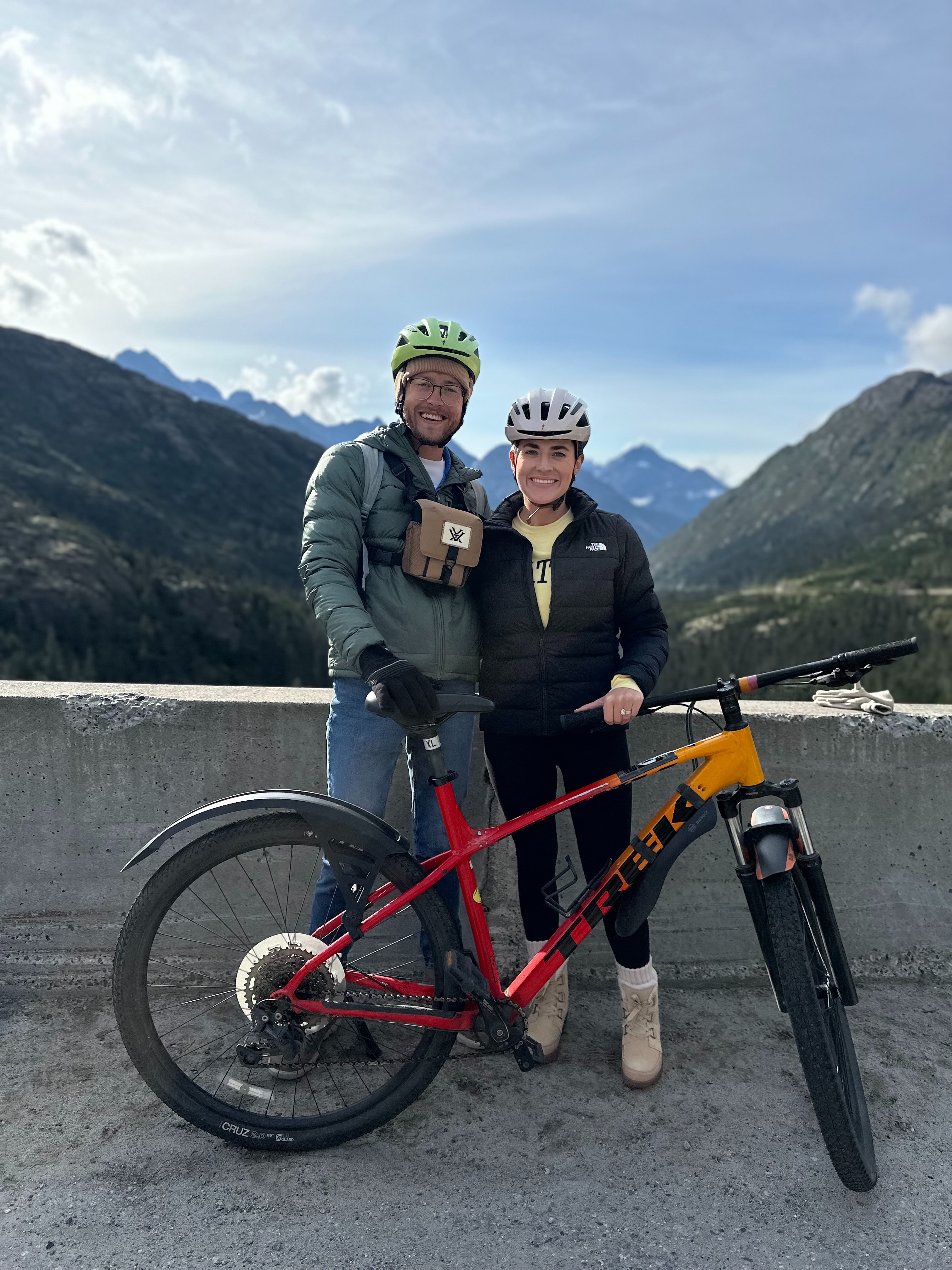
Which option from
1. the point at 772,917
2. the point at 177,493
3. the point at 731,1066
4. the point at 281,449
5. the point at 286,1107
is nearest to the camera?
the point at 772,917

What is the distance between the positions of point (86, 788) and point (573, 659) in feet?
6.35

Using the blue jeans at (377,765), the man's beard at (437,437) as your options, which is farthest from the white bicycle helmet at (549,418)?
the blue jeans at (377,765)

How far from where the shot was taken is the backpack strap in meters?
2.81

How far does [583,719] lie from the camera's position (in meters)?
2.75

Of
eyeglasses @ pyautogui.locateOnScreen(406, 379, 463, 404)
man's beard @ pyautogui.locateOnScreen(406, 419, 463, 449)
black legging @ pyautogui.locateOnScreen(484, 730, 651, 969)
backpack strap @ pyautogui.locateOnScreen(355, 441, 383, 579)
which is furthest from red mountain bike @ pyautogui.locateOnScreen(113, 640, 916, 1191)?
eyeglasses @ pyautogui.locateOnScreen(406, 379, 463, 404)

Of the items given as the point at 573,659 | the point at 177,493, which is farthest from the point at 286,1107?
the point at 177,493

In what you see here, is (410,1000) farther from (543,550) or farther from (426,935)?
(543,550)

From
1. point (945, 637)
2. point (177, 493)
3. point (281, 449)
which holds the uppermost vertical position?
point (281, 449)

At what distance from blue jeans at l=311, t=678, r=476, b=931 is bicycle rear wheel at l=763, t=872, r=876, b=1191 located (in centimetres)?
96

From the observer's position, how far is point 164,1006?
3236mm

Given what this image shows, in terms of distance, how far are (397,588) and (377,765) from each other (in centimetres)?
59

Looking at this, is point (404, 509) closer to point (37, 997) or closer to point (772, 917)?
point (772, 917)

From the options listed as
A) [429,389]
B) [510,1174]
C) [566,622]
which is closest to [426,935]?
[510,1174]

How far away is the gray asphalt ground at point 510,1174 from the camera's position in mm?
2236
